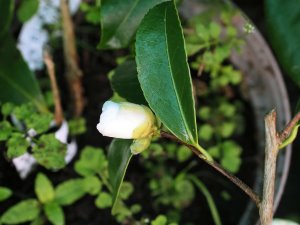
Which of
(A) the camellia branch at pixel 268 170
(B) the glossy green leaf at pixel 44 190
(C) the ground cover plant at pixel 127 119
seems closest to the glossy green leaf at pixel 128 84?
(C) the ground cover plant at pixel 127 119

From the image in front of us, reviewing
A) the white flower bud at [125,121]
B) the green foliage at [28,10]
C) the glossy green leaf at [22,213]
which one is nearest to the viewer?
the white flower bud at [125,121]

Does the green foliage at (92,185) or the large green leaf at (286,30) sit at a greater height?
the large green leaf at (286,30)

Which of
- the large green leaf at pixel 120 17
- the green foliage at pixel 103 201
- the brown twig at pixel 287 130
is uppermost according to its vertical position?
the large green leaf at pixel 120 17

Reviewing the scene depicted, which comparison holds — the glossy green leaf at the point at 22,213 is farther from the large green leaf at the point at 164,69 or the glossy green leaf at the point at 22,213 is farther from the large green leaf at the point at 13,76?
the large green leaf at the point at 164,69

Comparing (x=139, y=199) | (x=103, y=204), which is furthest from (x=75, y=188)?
(x=139, y=199)

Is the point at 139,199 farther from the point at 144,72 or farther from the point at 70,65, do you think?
the point at 144,72

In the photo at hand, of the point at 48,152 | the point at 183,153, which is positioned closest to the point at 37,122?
the point at 48,152

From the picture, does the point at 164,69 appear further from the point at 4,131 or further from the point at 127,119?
the point at 4,131
